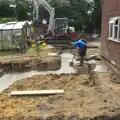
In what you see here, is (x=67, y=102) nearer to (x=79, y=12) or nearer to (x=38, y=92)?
(x=38, y=92)

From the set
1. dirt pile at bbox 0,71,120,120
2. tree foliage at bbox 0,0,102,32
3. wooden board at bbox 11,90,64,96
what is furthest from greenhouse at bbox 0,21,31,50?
tree foliage at bbox 0,0,102,32

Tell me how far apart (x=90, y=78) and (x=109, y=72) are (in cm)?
148

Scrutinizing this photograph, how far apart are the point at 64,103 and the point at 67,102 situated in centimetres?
14

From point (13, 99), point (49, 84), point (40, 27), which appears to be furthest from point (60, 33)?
point (13, 99)

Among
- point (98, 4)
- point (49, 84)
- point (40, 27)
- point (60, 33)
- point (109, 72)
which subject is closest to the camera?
point (49, 84)

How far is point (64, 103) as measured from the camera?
8.53 metres

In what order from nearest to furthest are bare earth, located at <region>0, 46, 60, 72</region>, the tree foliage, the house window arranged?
the house window
bare earth, located at <region>0, 46, 60, 72</region>
the tree foliage

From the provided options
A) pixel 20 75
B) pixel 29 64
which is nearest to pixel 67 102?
pixel 20 75

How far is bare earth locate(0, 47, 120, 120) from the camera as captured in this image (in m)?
7.45

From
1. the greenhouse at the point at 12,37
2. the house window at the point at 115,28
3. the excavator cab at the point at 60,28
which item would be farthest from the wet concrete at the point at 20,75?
the excavator cab at the point at 60,28

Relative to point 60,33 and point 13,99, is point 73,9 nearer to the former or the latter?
point 60,33

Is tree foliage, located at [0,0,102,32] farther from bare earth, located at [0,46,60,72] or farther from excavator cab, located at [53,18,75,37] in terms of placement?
bare earth, located at [0,46,60,72]

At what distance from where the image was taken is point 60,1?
39312mm

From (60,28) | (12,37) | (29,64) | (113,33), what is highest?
(113,33)
